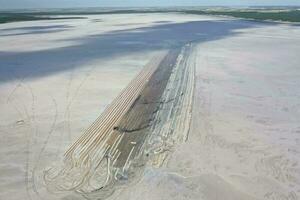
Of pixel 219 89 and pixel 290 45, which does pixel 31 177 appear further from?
pixel 290 45

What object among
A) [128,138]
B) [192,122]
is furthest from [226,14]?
[128,138]

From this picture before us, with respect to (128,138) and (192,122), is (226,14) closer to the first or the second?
(192,122)

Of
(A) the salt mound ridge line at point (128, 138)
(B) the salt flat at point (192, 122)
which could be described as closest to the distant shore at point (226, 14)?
(B) the salt flat at point (192, 122)

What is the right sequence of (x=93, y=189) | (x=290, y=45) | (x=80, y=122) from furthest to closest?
(x=290, y=45), (x=80, y=122), (x=93, y=189)

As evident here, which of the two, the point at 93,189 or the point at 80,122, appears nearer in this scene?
the point at 93,189

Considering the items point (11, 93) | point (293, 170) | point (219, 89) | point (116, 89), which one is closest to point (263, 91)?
point (219, 89)
